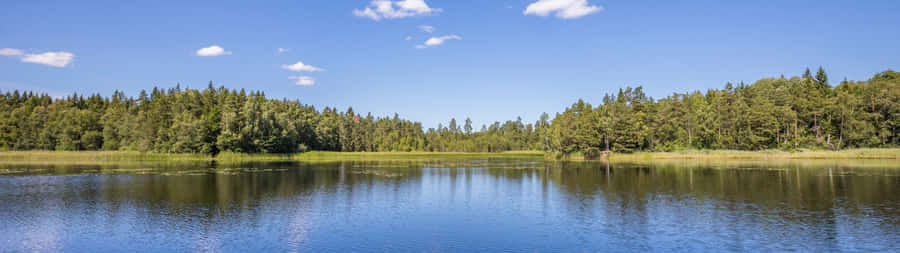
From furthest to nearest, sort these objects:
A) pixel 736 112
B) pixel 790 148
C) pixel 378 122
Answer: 1. pixel 378 122
2. pixel 736 112
3. pixel 790 148

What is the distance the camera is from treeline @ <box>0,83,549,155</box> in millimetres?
91625

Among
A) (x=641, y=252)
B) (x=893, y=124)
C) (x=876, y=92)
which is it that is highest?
(x=876, y=92)

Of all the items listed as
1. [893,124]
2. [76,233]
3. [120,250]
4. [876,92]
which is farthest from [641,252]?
[876,92]

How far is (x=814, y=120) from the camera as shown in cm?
8056

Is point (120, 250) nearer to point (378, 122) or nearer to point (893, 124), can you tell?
point (893, 124)

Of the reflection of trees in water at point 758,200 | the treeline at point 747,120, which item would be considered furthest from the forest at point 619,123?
the reflection of trees in water at point 758,200

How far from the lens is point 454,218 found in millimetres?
21734

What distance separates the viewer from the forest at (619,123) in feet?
253

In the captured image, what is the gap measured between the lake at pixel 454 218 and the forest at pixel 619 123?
2019 inches

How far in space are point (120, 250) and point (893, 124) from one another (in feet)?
309

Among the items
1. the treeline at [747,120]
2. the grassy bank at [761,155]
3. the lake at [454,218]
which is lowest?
the lake at [454,218]

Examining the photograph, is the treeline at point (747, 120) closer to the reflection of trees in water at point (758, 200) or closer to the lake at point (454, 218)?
the reflection of trees in water at point (758, 200)

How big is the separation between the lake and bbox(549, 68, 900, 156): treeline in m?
50.4

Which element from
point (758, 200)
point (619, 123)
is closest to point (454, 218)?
point (758, 200)
